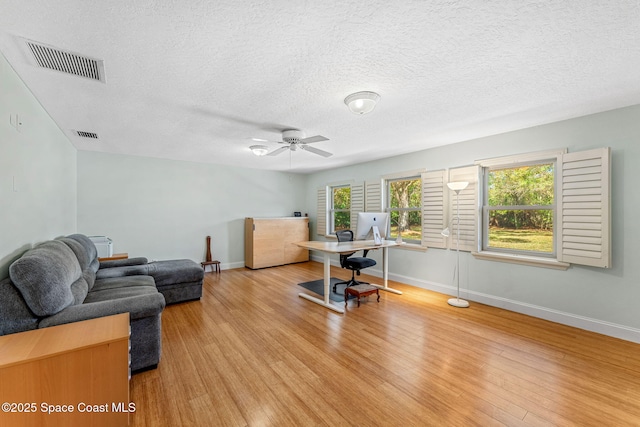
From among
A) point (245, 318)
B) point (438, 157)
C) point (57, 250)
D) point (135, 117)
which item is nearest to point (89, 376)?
point (57, 250)

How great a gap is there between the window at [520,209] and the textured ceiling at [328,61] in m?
0.65

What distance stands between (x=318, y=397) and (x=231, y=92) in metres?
2.55

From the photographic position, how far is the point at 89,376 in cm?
141

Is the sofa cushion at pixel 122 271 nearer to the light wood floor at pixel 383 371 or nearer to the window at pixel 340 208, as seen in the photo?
the light wood floor at pixel 383 371

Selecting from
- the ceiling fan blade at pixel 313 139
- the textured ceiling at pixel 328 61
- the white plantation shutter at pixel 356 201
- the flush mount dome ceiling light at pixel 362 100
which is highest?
the textured ceiling at pixel 328 61

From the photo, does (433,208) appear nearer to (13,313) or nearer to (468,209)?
(468,209)

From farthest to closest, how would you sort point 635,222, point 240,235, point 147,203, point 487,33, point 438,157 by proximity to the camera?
point 240,235, point 147,203, point 438,157, point 635,222, point 487,33

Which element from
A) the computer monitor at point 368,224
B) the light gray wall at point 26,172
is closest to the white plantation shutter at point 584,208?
the computer monitor at point 368,224

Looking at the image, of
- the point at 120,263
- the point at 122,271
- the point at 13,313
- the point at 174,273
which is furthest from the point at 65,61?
the point at 120,263

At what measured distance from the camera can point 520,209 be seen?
11.2ft

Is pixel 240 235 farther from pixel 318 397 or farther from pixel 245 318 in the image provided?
pixel 318 397

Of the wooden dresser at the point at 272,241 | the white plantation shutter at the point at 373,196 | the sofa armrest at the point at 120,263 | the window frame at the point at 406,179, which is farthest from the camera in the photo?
the wooden dresser at the point at 272,241

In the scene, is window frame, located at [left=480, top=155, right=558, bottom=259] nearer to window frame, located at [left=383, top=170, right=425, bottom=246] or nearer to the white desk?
window frame, located at [left=383, top=170, right=425, bottom=246]

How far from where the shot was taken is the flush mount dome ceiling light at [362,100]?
226 cm
